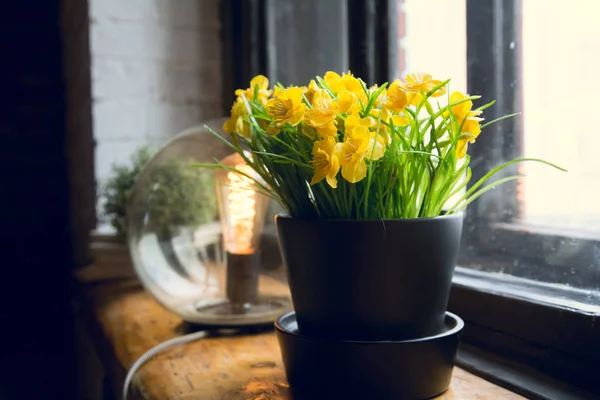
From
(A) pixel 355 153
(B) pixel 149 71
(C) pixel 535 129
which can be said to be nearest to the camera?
(A) pixel 355 153

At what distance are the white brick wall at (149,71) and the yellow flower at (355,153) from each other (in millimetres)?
1096

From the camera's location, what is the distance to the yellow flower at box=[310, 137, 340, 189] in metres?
0.50

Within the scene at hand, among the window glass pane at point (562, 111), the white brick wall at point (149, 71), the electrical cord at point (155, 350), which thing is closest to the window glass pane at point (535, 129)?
the window glass pane at point (562, 111)

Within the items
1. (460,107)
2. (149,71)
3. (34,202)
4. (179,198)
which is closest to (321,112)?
(460,107)

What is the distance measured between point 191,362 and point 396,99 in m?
0.42

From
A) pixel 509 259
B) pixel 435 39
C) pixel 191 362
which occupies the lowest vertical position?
pixel 191 362

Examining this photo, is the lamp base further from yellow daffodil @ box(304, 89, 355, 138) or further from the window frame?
yellow daffodil @ box(304, 89, 355, 138)

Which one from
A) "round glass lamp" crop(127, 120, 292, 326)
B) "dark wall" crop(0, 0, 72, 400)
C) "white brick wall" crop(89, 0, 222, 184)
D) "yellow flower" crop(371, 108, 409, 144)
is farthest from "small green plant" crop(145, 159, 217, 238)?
"dark wall" crop(0, 0, 72, 400)

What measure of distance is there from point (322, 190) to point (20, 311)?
1.85 m

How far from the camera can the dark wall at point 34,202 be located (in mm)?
2062

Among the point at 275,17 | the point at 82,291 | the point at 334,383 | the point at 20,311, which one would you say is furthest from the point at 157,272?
the point at 20,311

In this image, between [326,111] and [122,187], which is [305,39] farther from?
[326,111]

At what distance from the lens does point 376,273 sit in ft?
1.73

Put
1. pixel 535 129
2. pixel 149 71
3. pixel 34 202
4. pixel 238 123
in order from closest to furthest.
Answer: pixel 238 123
pixel 535 129
pixel 149 71
pixel 34 202
